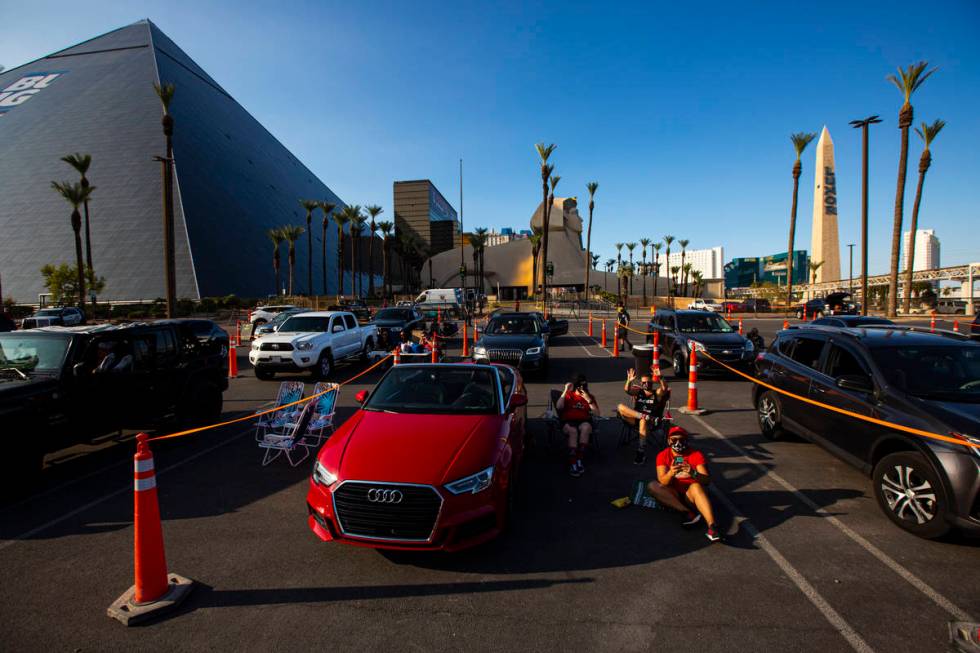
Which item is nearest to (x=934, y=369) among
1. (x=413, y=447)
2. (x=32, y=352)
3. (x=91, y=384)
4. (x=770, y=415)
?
(x=770, y=415)

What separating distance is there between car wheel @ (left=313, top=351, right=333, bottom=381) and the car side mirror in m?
11.6

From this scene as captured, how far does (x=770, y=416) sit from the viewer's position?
7.27 m

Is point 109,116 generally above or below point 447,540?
above

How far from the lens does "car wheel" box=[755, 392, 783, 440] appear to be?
701cm

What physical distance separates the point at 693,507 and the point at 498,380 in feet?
7.77

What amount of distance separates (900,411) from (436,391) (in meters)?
4.67

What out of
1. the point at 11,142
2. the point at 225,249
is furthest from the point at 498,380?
the point at 11,142

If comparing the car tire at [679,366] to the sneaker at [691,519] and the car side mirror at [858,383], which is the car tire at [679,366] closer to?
the car side mirror at [858,383]

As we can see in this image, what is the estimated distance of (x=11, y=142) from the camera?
6394 cm

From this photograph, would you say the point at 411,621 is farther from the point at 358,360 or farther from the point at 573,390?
the point at 358,360

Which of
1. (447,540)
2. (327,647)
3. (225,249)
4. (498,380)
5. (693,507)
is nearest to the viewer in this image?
(327,647)

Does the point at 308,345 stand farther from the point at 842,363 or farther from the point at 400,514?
the point at 842,363

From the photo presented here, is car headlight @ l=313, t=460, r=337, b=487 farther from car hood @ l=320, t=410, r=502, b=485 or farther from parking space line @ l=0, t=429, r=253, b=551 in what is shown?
parking space line @ l=0, t=429, r=253, b=551

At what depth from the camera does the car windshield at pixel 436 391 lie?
4.97 m
